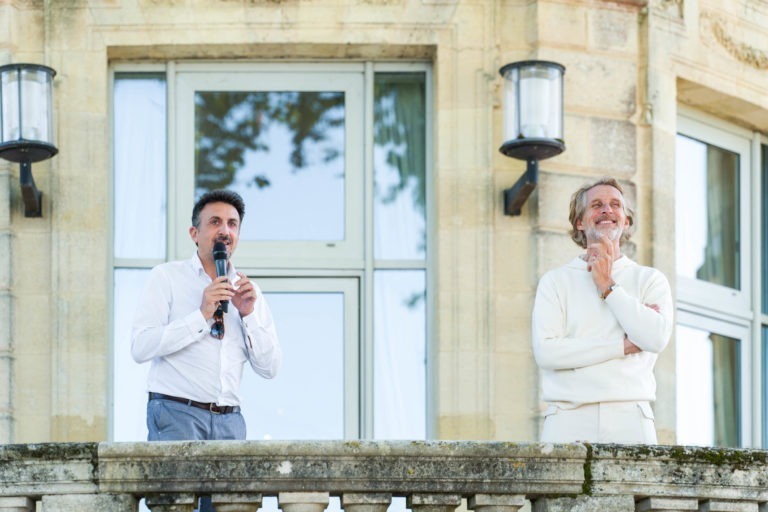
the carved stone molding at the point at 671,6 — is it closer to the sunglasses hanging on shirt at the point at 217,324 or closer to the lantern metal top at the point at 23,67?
the lantern metal top at the point at 23,67

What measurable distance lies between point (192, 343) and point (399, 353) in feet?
13.9

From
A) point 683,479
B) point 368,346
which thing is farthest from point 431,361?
point 683,479

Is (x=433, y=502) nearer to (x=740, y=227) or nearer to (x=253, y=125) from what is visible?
(x=253, y=125)

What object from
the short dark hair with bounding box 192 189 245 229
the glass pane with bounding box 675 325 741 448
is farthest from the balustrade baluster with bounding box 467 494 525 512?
the glass pane with bounding box 675 325 741 448

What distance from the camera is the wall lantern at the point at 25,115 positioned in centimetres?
1207

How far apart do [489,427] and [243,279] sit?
154 inches

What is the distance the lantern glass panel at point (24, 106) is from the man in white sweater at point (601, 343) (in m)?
4.39

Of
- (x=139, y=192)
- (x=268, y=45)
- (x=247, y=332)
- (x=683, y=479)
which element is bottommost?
(x=683, y=479)

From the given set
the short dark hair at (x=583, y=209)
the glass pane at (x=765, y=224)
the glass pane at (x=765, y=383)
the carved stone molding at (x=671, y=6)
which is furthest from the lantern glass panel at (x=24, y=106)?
the glass pane at (x=765, y=383)

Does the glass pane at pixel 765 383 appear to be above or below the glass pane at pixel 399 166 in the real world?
below

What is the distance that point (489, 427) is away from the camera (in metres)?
12.4

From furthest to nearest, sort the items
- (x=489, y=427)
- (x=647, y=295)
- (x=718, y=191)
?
(x=718, y=191)
(x=489, y=427)
(x=647, y=295)

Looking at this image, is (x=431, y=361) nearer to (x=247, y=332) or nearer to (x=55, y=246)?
(x=55, y=246)

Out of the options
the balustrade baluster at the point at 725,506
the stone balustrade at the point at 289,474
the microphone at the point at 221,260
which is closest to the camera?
the stone balustrade at the point at 289,474
